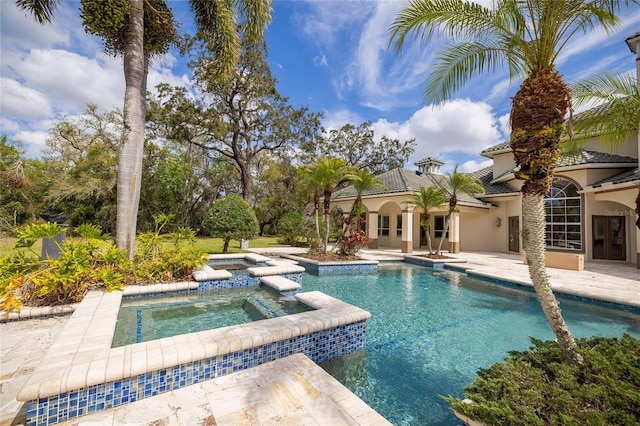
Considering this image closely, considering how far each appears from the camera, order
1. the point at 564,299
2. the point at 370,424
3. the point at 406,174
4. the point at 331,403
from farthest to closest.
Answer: the point at 406,174, the point at 564,299, the point at 331,403, the point at 370,424

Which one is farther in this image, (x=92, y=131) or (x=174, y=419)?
(x=92, y=131)

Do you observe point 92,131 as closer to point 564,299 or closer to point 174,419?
point 174,419

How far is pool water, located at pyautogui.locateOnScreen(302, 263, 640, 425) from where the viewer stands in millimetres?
4184

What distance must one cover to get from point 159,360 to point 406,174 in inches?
877

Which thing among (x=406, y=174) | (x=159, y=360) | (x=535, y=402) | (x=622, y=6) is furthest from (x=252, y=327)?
(x=406, y=174)

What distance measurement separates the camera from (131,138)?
875 cm

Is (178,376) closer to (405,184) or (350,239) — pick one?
(350,239)

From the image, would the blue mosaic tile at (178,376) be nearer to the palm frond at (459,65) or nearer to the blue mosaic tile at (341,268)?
the palm frond at (459,65)

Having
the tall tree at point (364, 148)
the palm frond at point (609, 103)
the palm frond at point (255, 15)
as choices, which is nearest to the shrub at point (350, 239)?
the palm frond at point (609, 103)

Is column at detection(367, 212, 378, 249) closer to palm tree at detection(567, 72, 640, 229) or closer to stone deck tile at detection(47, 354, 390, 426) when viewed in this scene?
palm tree at detection(567, 72, 640, 229)

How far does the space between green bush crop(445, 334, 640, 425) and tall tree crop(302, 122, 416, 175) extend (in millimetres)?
32590

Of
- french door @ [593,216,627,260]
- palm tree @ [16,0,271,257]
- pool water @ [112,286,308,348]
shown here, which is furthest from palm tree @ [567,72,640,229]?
palm tree @ [16,0,271,257]

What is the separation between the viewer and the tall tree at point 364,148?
117 feet

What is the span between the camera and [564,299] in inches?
362
